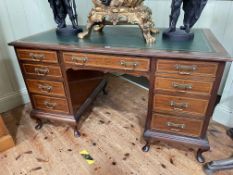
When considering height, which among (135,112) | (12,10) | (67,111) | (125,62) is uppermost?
(12,10)

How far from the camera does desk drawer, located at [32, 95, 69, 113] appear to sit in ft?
4.85

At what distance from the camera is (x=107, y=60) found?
116 centimetres

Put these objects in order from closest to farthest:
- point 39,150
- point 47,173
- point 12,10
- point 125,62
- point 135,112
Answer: point 125,62 → point 47,173 → point 39,150 → point 12,10 → point 135,112

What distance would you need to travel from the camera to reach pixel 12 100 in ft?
6.47

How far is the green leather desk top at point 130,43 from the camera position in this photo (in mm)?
1052

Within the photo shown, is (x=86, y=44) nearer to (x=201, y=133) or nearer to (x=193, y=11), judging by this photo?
(x=193, y=11)

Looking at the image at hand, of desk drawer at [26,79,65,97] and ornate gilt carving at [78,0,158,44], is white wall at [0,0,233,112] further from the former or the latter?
ornate gilt carving at [78,0,158,44]

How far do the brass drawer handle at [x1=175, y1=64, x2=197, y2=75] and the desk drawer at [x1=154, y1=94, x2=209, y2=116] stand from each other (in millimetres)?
168

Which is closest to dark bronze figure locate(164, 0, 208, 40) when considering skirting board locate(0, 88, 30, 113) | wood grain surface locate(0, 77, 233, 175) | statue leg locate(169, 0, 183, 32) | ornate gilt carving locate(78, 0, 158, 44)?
statue leg locate(169, 0, 183, 32)

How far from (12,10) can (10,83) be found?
2.25ft

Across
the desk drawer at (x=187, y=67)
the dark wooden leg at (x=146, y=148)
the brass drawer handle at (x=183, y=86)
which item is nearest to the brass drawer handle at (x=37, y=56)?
the desk drawer at (x=187, y=67)

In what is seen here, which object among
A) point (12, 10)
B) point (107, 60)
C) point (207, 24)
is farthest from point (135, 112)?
point (12, 10)

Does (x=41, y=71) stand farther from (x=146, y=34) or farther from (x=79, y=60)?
(x=146, y=34)

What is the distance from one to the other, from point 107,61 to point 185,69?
0.45m
